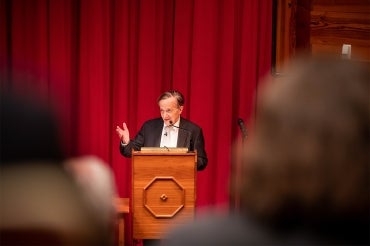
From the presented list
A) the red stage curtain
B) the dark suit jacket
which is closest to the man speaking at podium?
the dark suit jacket

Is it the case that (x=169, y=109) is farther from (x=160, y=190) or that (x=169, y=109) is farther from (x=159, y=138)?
(x=160, y=190)

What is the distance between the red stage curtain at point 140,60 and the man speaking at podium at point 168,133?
0.90m

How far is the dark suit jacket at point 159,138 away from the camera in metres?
4.60

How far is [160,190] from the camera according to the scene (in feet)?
12.7

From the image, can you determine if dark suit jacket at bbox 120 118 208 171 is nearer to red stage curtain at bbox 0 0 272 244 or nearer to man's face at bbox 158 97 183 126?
man's face at bbox 158 97 183 126

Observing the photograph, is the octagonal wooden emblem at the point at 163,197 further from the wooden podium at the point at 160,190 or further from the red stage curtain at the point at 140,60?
the red stage curtain at the point at 140,60

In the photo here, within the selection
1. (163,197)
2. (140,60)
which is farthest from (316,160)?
(140,60)

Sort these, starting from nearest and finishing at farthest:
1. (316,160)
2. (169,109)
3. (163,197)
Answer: (316,160), (163,197), (169,109)

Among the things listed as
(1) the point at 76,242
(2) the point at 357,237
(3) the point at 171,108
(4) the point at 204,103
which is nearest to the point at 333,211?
(2) the point at 357,237

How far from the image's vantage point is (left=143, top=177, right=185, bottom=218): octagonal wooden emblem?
3.85 m

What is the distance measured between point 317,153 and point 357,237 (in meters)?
0.15

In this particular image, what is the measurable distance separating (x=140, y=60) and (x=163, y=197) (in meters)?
2.01

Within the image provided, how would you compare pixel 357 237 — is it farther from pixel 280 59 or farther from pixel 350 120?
pixel 280 59

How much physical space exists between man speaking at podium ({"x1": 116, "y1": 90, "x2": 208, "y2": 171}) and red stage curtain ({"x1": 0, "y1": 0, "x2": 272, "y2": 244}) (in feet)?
2.94
